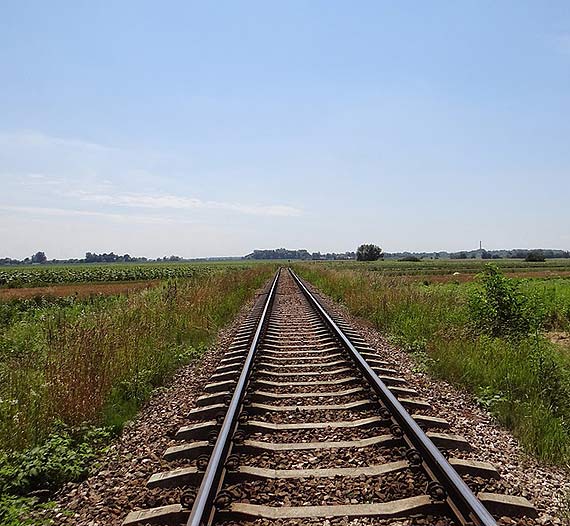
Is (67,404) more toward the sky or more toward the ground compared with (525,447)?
more toward the sky

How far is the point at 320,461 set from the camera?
12.6ft

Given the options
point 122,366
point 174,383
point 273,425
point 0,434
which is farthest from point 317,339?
point 0,434

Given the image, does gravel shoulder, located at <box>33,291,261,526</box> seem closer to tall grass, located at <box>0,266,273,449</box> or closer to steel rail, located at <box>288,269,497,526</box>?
tall grass, located at <box>0,266,273,449</box>

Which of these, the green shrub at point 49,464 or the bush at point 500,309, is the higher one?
the bush at point 500,309

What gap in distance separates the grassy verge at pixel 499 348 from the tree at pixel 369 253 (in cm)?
11254

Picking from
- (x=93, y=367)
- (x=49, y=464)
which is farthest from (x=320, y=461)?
(x=93, y=367)

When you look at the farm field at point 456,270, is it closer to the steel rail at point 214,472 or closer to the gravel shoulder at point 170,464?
the gravel shoulder at point 170,464

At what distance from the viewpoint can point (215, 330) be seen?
1098 cm

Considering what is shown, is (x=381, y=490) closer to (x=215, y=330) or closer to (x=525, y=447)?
(x=525, y=447)

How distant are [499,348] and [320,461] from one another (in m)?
5.07

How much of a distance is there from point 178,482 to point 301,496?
938 mm

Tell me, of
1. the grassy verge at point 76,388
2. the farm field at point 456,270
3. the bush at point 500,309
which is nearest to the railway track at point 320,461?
the grassy verge at point 76,388

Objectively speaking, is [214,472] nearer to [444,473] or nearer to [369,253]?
[444,473]

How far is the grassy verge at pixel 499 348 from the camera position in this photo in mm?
5008
